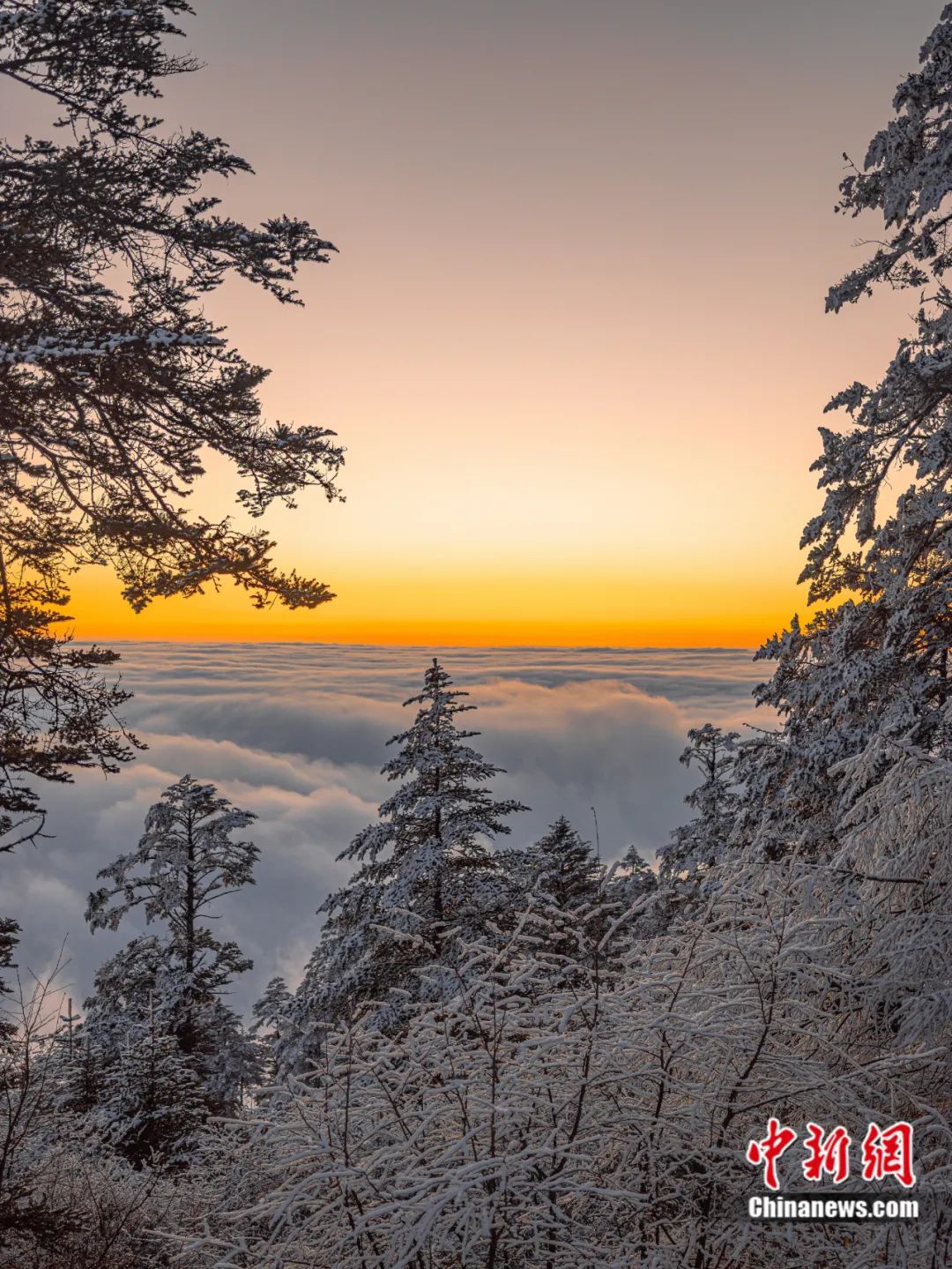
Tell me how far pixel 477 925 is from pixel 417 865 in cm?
144

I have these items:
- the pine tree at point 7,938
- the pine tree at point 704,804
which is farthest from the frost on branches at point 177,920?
the pine tree at point 704,804

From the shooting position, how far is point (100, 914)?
1920 centimetres

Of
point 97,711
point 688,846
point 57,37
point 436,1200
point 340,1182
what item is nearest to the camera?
point 436,1200

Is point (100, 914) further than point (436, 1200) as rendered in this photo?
Yes

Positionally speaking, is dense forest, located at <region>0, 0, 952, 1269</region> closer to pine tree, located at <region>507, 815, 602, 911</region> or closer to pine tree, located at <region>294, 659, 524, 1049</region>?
pine tree, located at <region>294, 659, 524, 1049</region>

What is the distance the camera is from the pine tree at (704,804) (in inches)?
796

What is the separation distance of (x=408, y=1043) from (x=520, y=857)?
36.5 ft

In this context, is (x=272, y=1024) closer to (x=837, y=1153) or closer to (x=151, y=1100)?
(x=151, y=1100)

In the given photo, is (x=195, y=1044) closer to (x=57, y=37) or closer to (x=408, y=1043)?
(x=408, y=1043)

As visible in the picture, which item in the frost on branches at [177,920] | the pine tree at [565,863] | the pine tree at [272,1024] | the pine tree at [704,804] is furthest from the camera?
the pine tree at [704,804]

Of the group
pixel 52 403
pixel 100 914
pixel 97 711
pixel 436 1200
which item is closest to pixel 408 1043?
pixel 436 1200

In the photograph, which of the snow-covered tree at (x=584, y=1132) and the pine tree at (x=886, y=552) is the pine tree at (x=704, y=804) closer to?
the pine tree at (x=886, y=552)

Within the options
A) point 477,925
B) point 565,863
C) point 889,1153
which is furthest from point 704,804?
point 889,1153

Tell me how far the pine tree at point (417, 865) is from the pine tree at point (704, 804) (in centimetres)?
731
